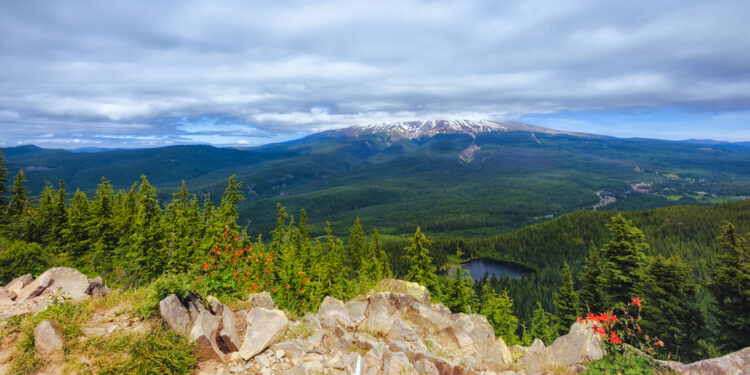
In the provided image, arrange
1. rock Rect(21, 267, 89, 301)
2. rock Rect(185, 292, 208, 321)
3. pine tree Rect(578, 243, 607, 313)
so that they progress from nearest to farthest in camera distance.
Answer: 1. rock Rect(185, 292, 208, 321)
2. rock Rect(21, 267, 89, 301)
3. pine tree Rect(578, 243, 607, 313)

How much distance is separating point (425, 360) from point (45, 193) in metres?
35.9

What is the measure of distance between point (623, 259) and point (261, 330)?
33.7 m

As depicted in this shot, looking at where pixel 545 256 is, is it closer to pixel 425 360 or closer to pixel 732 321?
pixel 732 321

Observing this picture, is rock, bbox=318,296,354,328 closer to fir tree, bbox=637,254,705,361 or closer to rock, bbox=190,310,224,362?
rock, bbox=190,310,224,362

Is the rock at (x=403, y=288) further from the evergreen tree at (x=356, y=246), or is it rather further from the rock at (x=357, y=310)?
the evergreen tree at (x=356, y=246)

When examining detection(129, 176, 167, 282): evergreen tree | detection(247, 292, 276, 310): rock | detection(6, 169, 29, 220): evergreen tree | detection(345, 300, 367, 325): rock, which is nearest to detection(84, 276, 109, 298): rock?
detection(247, 292, 276, 310): rock

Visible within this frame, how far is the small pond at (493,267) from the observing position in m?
152

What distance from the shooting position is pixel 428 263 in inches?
1302

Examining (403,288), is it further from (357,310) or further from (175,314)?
(175,314)

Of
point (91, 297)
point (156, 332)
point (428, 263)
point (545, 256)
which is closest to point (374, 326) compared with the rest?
point (156, 332)

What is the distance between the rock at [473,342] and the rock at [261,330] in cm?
692

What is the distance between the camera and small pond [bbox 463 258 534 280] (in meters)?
152

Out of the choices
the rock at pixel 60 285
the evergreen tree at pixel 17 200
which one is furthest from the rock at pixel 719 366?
the evergreen tree at pixel 17 200

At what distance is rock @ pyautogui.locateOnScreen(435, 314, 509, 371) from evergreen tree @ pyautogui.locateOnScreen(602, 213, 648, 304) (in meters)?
23.0
